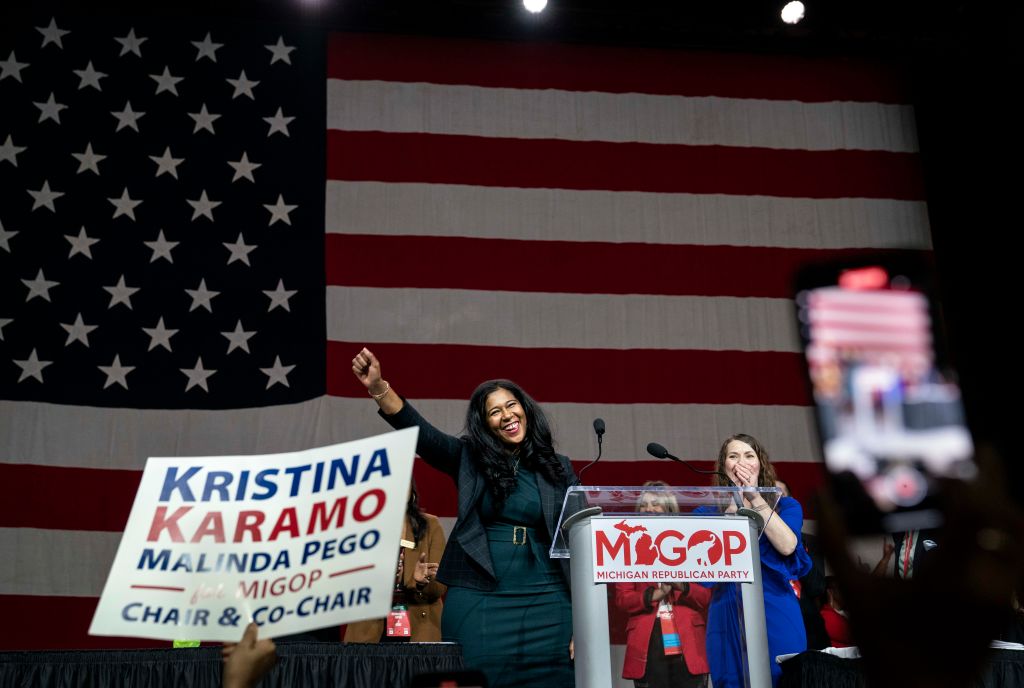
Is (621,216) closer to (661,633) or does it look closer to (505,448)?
(505,448)

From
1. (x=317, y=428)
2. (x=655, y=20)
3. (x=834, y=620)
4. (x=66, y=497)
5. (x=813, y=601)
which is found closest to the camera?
(x=813, y=601)

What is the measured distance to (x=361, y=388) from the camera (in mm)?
5133

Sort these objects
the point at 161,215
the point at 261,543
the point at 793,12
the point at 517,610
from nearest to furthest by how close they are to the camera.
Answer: the point at 261,543
the point at 517,610
the point at 161,215
the point at 793,12

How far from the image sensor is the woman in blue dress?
2.12m

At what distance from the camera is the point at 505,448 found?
9.39 ft

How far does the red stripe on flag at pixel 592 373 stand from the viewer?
5203mm

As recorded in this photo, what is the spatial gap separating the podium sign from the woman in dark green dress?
516mm

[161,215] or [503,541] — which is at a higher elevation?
[161,215]

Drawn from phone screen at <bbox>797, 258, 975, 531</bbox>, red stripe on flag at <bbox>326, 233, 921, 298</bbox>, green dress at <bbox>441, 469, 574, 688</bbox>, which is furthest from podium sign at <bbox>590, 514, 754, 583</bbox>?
red stripe on flag at <bbox>326, 233, 921, 298</bbox>

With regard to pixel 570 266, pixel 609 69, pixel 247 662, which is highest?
pixel 609 69

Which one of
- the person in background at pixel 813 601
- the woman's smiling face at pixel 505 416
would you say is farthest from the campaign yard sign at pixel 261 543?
the person in background at pixel 813 601

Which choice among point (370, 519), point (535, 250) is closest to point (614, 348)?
point (535, 250)

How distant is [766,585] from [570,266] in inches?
115

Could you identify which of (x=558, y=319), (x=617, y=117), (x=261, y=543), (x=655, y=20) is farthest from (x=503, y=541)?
(x=655, y=20)
